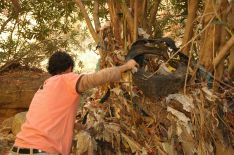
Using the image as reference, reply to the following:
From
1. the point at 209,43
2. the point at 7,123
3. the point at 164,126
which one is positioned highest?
the point at 209,43

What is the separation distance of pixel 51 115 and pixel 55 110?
0.04 meters

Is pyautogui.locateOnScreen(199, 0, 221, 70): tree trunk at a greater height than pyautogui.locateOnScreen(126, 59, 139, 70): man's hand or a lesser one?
greater

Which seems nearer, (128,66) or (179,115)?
(128,66)

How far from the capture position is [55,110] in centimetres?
288

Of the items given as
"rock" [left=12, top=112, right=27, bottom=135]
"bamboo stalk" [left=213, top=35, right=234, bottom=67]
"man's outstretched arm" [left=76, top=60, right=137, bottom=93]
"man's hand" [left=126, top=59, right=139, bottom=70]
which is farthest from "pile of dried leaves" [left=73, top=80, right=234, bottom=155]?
"rock" [left=12, top=112, right=27, bottom=135]

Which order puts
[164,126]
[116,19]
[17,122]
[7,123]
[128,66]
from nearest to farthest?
[128,66], [164,126], [116,19], [17,122], [7,123]

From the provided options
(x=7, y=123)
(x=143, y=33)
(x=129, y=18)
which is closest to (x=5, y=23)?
(x=7, y=123)

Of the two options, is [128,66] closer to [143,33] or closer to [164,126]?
[164,126]

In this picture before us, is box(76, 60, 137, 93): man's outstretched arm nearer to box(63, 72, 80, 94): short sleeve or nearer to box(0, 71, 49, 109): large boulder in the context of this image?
box(63, 72, 80, 94): short sleeve

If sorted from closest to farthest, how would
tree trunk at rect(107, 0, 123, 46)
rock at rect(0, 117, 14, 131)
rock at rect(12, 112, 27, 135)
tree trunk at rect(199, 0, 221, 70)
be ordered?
1. tree trunk at rect(199, 0, 221, 70)
2. tree trunk at rect(107, 0, 123, 46)
3. rock at rect(12, 112, 27, 135)
4. rock at rect(0, 117, 14, 131)

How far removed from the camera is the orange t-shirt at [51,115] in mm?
2857

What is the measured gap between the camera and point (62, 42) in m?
9.44

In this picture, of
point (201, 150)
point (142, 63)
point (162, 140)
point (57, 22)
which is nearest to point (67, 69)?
point (142, 63)

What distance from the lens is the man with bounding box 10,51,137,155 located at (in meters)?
2.82
